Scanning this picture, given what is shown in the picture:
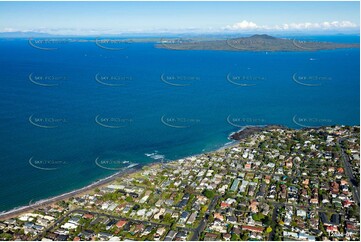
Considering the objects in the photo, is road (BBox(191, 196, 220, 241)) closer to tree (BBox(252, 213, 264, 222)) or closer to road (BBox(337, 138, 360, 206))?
tree (BBox(252, 213, 264, 222))

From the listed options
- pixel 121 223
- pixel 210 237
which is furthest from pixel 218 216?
pixel 121 223

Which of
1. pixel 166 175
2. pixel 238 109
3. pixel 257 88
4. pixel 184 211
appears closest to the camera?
pixel 184 211

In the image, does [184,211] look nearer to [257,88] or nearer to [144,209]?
[144,209]

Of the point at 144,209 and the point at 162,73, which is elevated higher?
the point at 162,73

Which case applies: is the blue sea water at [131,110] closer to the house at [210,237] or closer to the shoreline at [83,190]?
the shoreline at [83,190]

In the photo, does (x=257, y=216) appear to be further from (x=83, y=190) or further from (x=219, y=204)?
(x=83, y=190)

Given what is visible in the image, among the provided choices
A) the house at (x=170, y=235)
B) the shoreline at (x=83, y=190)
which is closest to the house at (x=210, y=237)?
the house at (x=170, y=235)

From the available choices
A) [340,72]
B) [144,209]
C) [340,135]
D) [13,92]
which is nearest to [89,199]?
[144,209]

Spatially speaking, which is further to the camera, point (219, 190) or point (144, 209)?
point (219, 190)
